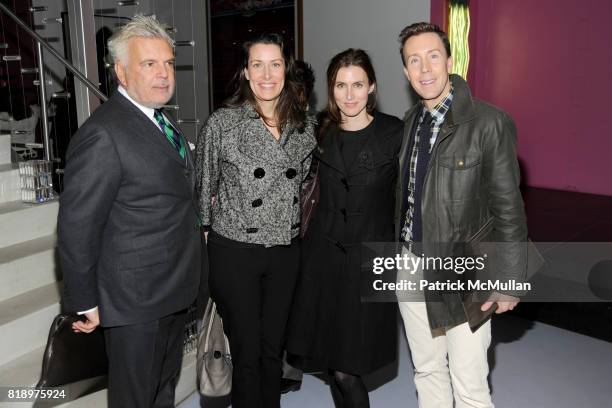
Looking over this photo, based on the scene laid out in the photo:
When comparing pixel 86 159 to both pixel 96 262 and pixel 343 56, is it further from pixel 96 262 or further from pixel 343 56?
pixel 343 56

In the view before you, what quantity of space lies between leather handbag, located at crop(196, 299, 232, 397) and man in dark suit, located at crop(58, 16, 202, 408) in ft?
1.92

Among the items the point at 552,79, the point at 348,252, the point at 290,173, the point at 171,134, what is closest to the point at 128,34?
the point at 171,134

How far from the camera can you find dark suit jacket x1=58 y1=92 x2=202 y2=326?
1.67 meters

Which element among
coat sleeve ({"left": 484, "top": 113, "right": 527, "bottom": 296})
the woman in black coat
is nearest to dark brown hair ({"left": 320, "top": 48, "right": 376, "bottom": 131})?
the woman in black coat

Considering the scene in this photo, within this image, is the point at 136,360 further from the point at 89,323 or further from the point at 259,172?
the point at 259,172

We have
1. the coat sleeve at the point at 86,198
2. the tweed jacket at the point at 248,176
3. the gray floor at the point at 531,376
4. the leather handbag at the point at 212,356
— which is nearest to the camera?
the coat sleeve at the point at 86,198

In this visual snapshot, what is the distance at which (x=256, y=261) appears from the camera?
2.22 metres

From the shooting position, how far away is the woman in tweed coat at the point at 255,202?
2.22 m

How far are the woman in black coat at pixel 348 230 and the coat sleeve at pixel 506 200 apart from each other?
48 centimetres

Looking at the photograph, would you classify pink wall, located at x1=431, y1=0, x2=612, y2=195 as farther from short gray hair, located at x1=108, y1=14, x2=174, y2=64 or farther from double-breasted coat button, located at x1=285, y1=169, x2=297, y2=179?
short gray hair, located at x1=108, y1=14, x2=174, y2=64

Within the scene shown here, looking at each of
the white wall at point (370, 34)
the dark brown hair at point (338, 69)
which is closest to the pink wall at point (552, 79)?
the white wall at point (370, 34)

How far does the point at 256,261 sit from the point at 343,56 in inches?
36.5

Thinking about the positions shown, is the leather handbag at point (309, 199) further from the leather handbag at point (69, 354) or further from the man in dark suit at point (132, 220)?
the leather handbag at point (69, 354)

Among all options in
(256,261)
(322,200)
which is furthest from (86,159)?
(322,200)
